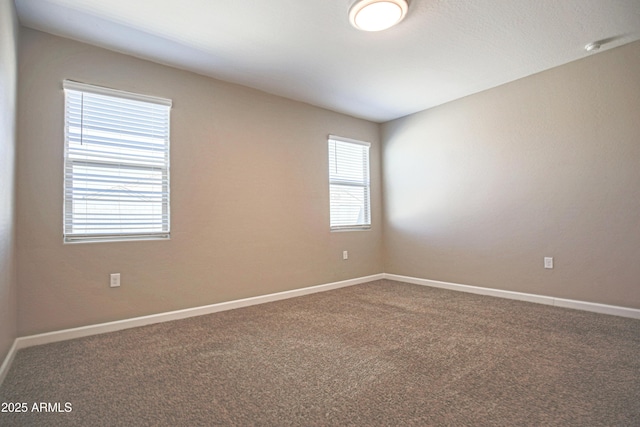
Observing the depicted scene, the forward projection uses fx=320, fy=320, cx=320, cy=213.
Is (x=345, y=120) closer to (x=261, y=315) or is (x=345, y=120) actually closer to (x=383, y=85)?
(x=383, y=85)

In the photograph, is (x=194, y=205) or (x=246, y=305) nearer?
(x=194, y=205)

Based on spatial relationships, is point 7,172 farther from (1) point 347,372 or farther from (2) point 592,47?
(2) point 592,47

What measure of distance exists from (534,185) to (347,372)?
9.66 ft

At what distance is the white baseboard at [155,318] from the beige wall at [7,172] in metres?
0.19

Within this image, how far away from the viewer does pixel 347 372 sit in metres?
1.95

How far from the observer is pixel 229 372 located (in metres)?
1.99

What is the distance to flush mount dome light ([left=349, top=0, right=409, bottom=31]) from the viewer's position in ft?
7.36

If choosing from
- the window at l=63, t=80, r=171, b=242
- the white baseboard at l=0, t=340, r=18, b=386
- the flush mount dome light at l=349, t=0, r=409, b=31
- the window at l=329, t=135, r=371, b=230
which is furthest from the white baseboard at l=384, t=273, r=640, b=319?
the white baseboard at l=0, t=340, r=18, b=386

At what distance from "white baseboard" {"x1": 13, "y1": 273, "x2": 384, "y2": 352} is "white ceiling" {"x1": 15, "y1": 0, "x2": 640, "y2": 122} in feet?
7.88

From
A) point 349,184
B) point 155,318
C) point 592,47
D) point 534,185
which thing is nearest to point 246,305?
point 155,318

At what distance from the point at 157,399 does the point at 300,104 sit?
3.50 m

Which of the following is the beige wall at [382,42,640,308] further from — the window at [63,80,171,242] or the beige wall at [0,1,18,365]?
the beige wall at [0,1,18,365]

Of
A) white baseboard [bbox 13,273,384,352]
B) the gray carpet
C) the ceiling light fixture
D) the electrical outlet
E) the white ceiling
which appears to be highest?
the white ceiling

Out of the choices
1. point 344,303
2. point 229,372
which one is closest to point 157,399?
point 229,372
